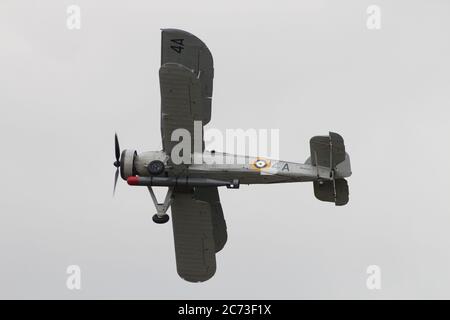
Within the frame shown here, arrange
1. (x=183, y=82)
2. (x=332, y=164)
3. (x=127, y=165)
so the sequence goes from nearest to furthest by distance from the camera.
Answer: (x=183, y=82)
(x=332, y=164)
(x=127, y=165)

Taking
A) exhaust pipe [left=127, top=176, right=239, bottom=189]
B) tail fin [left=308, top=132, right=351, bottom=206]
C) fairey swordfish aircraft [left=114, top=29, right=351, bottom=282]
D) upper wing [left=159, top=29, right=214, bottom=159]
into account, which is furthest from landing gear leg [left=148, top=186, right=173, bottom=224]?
tail fin [left=308, top=132, right=351, bottom=206]

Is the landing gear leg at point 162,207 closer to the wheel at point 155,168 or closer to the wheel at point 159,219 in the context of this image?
the wheel at point 159,219

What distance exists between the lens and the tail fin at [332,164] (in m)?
27.9

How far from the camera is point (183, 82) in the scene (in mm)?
27109

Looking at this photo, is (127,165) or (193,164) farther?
(127,165)

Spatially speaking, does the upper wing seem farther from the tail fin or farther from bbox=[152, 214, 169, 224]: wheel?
the tail fin

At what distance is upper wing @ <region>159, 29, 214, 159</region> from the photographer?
27078 mm

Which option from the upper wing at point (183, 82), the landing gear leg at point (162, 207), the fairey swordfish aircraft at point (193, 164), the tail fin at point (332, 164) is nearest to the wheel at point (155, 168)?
the fairey swordfish aircraft at point (193, 164)

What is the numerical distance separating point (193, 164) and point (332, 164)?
3.91m

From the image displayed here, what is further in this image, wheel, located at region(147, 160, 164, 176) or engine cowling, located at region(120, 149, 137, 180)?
engine cowling, located at region(120, 149, 137, 180)

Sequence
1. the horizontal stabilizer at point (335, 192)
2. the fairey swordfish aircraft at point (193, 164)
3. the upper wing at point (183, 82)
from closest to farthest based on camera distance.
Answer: the upper wing at point (183, 82), the fairey swordfish aircraft at point (193, 164), the horizontal stabilizer at point (335, 192)

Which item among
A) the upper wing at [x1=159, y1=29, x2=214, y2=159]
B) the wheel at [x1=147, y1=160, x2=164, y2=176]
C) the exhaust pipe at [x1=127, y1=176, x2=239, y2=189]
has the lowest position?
the exhaust pipe at [x1=127, y1=176, x2=239, y2=189]

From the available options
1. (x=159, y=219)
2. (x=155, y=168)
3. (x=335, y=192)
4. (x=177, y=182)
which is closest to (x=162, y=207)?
(x=159, y=219)

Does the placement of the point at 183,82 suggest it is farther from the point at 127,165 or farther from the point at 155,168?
the point at 127,165
